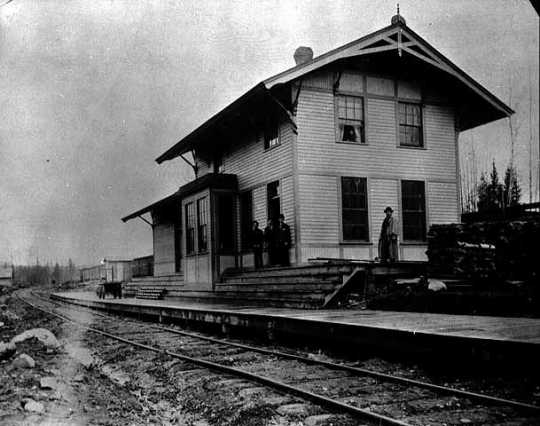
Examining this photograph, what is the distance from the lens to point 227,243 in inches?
741

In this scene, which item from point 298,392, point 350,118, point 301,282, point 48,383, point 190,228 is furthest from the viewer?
point 190,228

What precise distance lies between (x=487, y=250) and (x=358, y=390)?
6582 millimetres

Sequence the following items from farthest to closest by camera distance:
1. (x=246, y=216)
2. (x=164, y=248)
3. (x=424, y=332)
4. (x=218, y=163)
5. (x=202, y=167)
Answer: (x=164, y=248) < (x=202, y=167) < (x=218, y=163) < (x=246, y=216) < (x=424, y=332)

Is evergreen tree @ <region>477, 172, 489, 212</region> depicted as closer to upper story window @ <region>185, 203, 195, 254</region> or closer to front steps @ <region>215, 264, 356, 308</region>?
upper story window @ <region>185, 203, 195, 254</region>

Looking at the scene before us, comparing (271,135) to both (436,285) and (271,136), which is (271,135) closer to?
(271,136)

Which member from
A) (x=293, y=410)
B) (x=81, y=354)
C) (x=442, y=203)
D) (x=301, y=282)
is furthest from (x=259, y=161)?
(x=293, y=410)

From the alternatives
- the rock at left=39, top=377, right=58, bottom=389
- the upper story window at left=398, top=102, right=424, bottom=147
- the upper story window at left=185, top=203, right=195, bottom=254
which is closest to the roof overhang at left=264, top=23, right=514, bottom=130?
the upper story window at left=398, top=102, right=424, bottom=147

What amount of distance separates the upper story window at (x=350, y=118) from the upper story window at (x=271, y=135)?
1748 mm

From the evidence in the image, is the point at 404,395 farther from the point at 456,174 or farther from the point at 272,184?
the point at 456,174

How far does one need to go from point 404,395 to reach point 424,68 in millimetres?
12989

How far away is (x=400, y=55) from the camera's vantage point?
608 inches

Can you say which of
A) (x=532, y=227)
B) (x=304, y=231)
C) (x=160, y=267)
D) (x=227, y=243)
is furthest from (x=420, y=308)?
(x=160, y=267)

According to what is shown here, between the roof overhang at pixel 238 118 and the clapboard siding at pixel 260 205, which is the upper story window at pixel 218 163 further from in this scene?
the clapboard siding at pixel 260 205

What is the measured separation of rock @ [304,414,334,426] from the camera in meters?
5.04
